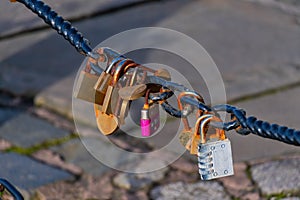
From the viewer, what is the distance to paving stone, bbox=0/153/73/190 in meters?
3.92

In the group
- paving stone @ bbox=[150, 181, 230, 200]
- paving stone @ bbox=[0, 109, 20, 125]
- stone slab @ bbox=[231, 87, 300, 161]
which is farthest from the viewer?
paving stone @ bbox=[0, 109, 20, 125]

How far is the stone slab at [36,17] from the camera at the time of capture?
6.21m

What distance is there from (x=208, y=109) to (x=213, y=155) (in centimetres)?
12

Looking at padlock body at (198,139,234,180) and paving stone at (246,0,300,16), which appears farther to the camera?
paving stone at (246,0,300,16)

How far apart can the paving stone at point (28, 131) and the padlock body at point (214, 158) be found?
8.42 ft

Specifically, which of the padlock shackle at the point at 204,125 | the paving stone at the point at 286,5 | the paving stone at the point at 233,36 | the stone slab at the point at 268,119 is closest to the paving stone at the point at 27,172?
the paving stone at the point at 233,36

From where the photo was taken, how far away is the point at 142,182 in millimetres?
3934

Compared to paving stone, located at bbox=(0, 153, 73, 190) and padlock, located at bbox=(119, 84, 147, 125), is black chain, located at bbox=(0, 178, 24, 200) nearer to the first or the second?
padlock, located at bbox=(119, 84, 147, 125)

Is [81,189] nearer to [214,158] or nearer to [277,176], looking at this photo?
[277,176]

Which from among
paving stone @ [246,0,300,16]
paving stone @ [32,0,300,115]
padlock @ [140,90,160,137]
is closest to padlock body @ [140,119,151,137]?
padlock @ [140,90,160,137]

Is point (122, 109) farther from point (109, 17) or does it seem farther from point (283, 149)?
point (109, 17)

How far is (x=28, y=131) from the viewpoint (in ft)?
14.9

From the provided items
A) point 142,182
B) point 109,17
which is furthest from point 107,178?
point 109,17

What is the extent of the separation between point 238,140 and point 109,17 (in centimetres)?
245
